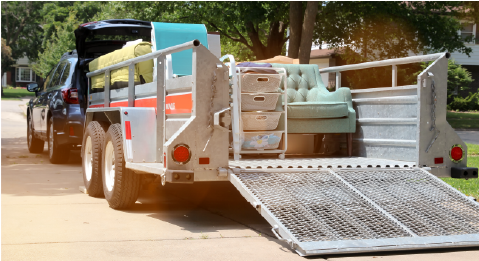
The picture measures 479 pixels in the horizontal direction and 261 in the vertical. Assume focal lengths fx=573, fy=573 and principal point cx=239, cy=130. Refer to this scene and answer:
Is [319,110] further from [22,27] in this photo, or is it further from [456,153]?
[22,27]

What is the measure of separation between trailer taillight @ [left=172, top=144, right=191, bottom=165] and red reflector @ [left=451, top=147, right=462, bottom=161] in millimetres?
2910

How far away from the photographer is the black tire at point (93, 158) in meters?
6.96

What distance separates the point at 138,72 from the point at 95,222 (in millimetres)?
1884

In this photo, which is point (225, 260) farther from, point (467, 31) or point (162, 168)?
point (467, 31)

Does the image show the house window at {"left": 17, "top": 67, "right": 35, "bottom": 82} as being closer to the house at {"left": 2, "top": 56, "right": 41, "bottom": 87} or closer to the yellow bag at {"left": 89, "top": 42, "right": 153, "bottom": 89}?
the house at {"left": 2, "top": 56, "right": 41, "bottom": 87}

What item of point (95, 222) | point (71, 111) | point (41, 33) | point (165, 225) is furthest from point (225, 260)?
point (41, 33)

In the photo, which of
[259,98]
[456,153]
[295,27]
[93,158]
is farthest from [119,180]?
[295,27]

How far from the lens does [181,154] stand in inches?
201

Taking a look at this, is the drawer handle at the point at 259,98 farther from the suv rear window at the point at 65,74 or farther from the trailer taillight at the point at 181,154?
the suv rear window at the point at 65,74

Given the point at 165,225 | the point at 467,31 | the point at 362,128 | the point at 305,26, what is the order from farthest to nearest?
the point at 467,31
the point at 305,26
the point at 362,128
the point at 165,225

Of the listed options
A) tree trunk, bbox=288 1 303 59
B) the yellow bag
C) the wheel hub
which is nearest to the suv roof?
the yellow bag

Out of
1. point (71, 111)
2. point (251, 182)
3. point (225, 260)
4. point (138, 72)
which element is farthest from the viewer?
point (71, 111)

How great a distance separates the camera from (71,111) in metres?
10.2

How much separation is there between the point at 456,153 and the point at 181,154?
3.02 m
